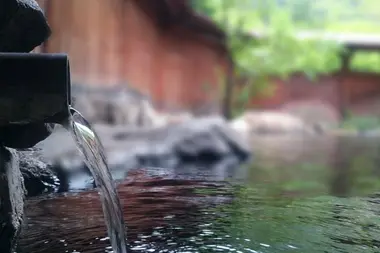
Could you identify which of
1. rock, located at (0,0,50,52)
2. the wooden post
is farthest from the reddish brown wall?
the wooden post

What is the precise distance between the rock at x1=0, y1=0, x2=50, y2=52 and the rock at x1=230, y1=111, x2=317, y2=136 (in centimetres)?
1353

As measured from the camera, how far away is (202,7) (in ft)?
58.6

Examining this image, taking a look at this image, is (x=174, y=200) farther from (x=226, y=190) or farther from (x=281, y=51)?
(x=281, y=51)

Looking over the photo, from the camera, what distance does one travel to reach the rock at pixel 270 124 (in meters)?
16.5

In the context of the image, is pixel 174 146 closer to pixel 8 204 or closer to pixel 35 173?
pixel 35 173

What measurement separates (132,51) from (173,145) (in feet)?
17.0

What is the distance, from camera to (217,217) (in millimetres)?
3283

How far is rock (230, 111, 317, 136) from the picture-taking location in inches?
650

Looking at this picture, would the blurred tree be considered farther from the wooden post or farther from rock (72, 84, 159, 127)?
rock (72, 84, 159, 127)

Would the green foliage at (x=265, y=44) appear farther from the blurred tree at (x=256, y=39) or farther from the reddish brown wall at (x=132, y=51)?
the reddish brown wall at (x=132, y=51)

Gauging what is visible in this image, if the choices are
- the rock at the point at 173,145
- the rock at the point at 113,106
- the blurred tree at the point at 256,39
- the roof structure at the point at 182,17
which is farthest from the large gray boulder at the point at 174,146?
the blurred tree at the point at 256,39

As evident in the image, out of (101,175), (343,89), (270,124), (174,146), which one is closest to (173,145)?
(174,146)

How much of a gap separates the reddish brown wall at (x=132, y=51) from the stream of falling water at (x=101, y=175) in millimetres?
1953

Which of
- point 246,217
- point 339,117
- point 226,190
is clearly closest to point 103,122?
point 226,190
